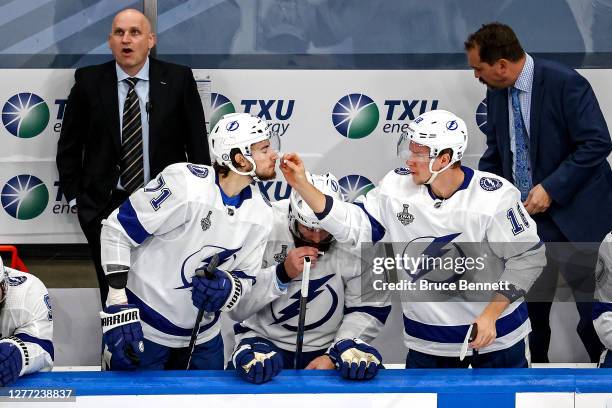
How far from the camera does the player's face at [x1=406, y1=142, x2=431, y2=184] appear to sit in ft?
12.1

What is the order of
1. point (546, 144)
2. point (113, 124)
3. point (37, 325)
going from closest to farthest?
point (37, 325) → point (546, 144) → point (113, 124)

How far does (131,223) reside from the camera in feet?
11.7

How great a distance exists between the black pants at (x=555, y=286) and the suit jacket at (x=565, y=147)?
0.24 ft

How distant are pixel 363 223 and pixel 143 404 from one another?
114 cm

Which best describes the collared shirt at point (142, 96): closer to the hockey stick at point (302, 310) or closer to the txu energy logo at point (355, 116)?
the txu energy logo at point (355, 116)

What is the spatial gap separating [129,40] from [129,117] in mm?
348

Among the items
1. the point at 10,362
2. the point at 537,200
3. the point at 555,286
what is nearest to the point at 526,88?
the point at 537,200

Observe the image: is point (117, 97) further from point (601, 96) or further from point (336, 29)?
point (601, 96)

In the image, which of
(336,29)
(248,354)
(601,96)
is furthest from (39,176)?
(601,96)

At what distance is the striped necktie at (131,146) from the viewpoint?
15.4 feet

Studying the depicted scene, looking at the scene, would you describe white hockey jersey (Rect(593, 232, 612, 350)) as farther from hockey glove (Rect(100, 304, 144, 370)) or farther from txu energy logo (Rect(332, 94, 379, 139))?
hockey glove (Rect(100, 304, 144, 370))

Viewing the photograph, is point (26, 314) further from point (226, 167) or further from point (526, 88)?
point (526, 88)

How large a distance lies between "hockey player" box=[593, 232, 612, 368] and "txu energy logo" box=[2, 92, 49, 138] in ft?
8.92

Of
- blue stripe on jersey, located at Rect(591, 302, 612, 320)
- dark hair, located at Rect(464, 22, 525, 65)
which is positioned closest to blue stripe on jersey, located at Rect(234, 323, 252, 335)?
blue stripe on jersey, located at Rect(591, 302, 612, 320)
